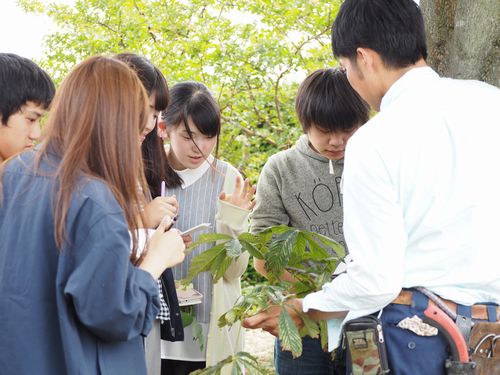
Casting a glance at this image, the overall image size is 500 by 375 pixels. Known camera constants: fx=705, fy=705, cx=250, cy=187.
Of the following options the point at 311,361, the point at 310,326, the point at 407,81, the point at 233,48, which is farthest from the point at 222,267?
the point at 233,48

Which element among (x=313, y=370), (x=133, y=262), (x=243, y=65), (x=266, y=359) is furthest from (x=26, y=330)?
A: (x=243, y=65)

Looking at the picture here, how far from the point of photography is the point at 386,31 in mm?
2025

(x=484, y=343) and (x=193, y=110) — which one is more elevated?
(x=193, y=110)

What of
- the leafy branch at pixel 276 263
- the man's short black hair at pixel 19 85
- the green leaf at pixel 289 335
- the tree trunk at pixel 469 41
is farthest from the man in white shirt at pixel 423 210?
the man's short black hair at pixel 19 85

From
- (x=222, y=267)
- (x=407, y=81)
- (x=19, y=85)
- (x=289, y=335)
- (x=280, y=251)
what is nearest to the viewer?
(x=407, y=81)

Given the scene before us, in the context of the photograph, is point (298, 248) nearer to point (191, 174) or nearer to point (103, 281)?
point (191, 174)

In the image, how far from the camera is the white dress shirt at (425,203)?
1822 mm

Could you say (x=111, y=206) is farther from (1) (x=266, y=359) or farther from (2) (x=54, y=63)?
(2) (x=54, y=63)

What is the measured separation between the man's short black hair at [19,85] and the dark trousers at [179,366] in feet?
3.70

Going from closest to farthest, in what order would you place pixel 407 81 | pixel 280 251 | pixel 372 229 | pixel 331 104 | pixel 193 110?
pixel 372 229 < pixel 407 81 < pixel 280 251 < pixel 331 104 < pixel 193 110

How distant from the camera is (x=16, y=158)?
1.85 metres

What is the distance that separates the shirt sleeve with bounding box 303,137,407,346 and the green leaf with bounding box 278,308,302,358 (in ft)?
1.09

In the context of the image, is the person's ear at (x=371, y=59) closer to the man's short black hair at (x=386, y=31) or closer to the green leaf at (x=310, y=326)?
the man's short black hair at (x=386, y=31)

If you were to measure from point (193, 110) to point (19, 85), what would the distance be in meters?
0.69
